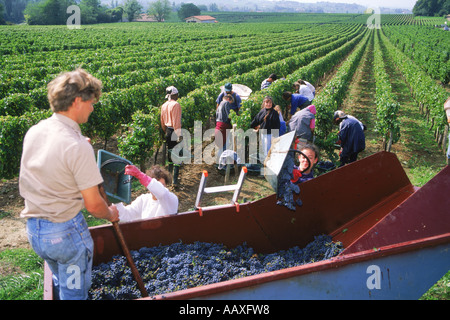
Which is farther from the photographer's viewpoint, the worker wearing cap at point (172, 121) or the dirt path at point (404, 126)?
the dirt path at point (404, 126)

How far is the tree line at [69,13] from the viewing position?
74875 mm

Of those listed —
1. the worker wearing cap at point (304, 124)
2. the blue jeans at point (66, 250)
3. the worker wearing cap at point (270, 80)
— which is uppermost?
the worker wearing cap at point (270, 80)

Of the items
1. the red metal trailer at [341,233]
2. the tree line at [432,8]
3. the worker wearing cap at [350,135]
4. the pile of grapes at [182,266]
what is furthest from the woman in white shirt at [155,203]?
the tree line at [432,8]

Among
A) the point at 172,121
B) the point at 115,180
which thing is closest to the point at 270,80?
the point at 172,121

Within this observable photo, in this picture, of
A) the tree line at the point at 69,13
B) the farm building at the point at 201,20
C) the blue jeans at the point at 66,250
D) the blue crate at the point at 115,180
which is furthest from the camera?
the farm building at the point at 201,20

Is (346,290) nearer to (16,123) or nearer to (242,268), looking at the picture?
(242,268)

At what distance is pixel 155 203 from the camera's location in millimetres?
3525

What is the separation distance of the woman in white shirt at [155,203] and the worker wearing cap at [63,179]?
37.0 inches

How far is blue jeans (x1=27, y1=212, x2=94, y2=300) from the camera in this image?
2.19m

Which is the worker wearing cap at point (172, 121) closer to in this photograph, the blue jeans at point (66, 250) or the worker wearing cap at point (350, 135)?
the worker wearing cap at point (350, 135)

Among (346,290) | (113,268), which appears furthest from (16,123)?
(346,290)

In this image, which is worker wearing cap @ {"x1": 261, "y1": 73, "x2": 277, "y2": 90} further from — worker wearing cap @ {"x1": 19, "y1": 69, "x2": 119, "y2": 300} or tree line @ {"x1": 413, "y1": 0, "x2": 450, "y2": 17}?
tree line @ {"x1": 413, "y1": 0, "x2": 450, "y2": 17}

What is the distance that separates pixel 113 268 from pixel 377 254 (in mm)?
2269

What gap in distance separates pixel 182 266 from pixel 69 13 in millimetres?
86283
